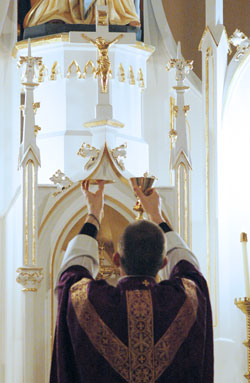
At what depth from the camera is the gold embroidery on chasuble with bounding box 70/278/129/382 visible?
10.3ft

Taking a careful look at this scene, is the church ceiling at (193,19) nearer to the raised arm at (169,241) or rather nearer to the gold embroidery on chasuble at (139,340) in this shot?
the raised arm at (169,241)

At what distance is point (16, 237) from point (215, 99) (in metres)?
1.66

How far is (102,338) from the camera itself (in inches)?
123

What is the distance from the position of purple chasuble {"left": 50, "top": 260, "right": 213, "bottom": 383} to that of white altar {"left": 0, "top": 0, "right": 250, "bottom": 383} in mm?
2696

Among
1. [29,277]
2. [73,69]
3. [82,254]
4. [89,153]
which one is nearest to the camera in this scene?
[82,254]

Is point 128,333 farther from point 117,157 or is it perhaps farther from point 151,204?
point 117,157

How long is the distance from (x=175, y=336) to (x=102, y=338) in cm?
25

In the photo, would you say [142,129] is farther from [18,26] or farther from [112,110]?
[18,26]

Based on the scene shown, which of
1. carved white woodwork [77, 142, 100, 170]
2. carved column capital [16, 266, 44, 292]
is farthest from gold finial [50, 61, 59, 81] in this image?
carved column capital [16, 266, 44, 292]

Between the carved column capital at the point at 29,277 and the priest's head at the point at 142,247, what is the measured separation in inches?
108

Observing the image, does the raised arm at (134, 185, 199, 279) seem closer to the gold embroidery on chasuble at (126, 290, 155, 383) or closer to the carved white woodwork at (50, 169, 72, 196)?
the gold embroidery on chasuble at (126, 290, 155, 383)

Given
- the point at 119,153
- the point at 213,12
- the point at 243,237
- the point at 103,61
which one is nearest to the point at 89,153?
the point at 119,153

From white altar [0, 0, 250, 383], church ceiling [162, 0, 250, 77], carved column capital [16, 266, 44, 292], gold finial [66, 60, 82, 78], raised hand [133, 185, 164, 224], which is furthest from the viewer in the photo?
church ceiling [162, 0, 250, 77]

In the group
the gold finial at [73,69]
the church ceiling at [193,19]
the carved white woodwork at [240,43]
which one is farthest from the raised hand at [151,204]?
the church ceiling at [193,19]
